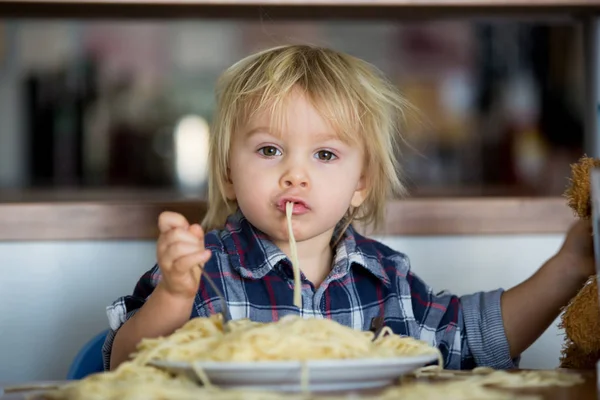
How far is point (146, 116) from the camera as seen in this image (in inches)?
200

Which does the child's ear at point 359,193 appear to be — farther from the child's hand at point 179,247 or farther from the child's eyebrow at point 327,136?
the child's hand at point 179,247

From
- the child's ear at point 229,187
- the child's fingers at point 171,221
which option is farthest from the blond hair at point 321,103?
the child's fingers at point 171,221

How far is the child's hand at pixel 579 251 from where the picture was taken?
124 centimetres

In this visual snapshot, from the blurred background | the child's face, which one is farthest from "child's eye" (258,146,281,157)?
the blurred background

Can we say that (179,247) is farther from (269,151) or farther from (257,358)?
(269,151)

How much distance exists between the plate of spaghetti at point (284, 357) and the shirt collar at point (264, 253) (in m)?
0.39

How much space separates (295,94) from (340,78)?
→ 87 millimetres

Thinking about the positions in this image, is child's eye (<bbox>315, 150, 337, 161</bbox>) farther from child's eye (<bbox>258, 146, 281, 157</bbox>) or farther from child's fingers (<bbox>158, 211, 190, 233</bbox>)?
child's fingers (<bbox>158, 211, 190, 233</bbox>)

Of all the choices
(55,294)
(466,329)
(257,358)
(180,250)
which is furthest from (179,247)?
(55,294)

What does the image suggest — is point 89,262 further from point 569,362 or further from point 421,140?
point 421,140

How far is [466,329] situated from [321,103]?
1.29 ft

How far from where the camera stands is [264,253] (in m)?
1.33

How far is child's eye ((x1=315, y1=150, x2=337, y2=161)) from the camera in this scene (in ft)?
4.27

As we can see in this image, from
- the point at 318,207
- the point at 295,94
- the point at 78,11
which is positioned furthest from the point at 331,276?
the point at 78,11
